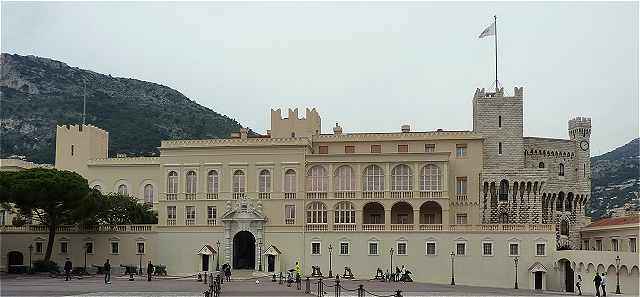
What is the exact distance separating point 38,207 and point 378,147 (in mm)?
28721

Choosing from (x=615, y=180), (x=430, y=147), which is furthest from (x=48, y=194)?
(x=615, y=180)

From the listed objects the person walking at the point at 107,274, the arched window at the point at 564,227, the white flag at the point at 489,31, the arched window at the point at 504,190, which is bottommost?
the person walking at the point at 107,274

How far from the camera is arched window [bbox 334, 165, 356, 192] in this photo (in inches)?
2817

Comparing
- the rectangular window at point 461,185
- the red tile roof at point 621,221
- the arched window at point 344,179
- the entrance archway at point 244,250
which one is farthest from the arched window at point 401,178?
the red tile roof at point 621,221

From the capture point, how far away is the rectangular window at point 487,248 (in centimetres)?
6681

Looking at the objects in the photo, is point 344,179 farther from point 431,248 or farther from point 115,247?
point 115,247

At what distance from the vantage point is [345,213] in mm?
71125

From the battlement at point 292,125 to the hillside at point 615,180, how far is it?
60.9 meters

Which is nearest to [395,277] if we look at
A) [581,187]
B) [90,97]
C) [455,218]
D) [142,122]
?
[455,218]

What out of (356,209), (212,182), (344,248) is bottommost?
(344,248)

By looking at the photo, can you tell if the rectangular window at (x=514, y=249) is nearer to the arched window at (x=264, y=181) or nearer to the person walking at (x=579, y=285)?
the person walking at (x=579, y=285)

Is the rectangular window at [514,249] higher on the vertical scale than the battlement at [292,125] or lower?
lower

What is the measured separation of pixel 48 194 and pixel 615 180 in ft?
367

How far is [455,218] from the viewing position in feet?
240
